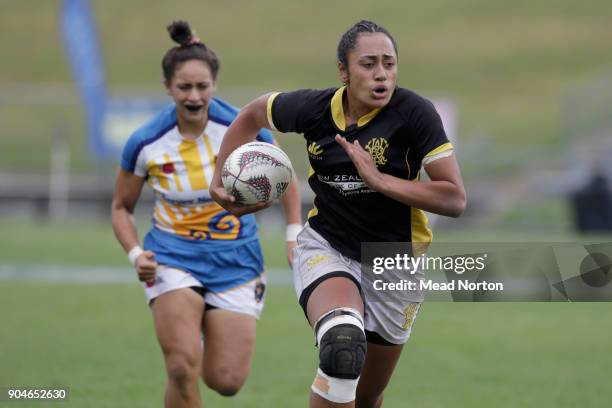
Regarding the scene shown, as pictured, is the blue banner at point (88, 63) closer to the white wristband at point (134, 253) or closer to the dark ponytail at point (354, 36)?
the white wristband at point (134, 253)

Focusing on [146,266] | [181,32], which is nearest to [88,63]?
[181,32]

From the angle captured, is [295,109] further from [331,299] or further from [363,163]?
[331,299]

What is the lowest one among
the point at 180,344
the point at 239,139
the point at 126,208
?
the point at 180,344

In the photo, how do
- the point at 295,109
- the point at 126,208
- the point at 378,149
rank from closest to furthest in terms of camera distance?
1. the point at 378,149
2. the point at 295,109
3. the point at 126,208

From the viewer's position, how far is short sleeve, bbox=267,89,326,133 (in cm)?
548

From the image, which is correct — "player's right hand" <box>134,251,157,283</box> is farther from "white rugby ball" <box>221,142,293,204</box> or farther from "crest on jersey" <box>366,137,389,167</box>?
"crest on jersey" <box>366,137,389,167</box>

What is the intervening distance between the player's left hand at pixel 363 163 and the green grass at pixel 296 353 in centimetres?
269

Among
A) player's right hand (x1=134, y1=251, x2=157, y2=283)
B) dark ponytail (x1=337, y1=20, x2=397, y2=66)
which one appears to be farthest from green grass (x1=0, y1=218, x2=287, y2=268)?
dark ponytail (x1=337, y1=20, x2=397, y2=66)

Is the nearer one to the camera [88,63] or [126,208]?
[126,208]

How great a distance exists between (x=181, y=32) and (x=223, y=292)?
1.53 metres

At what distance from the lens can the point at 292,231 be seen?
648cm

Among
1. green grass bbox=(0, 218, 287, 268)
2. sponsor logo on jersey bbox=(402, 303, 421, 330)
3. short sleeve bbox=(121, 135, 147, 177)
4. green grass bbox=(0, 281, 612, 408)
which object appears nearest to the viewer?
sponsor logo on jersey bbox=(402, 303, 421, 330)

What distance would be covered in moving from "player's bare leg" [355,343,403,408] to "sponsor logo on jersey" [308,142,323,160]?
3.28 feet

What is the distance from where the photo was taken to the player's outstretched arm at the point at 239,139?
5.69 metres
